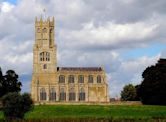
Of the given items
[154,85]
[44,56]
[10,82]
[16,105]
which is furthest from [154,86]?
[16,105]

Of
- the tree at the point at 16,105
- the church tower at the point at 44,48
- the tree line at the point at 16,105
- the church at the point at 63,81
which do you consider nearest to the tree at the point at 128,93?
the church at the point at 63,81

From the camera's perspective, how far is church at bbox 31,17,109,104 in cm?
13750

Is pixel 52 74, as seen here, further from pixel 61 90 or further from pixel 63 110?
pixel 63 110

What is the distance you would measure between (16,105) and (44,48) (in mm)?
79779

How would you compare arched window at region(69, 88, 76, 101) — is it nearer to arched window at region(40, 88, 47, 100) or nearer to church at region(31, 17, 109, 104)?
church at region(31, 17, 109, 104)

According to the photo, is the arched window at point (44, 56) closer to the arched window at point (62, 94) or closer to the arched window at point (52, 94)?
the arched window at point (52, 94)

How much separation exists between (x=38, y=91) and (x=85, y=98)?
429 inches

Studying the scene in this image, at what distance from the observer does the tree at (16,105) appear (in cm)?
6444

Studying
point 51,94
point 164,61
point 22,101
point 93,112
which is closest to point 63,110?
point 93,112

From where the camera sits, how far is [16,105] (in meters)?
64.8

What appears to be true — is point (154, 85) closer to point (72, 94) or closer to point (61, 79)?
point (72, 94)

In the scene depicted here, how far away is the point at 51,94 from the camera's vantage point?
13762 centimetres

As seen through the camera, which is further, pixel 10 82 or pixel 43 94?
pixel 43 94

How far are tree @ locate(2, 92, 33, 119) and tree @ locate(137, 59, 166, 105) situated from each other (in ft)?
154
